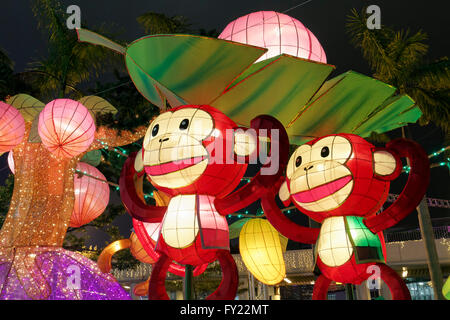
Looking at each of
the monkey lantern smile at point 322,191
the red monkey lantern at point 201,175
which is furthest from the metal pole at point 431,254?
the red monkey lantern at point 201,175

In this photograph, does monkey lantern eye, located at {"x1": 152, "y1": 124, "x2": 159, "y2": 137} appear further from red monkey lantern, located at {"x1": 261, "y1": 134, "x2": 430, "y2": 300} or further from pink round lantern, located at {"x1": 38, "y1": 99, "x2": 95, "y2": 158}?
red monkey lantern, located at {"x1": 261, "y1": 134, "x2": 430, "y2": 300}

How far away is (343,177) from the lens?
4.52 metres

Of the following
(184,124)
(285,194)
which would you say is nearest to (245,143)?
(184,124)

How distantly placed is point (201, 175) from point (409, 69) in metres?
7.31

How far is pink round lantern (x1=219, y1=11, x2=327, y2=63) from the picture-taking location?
5352 mm

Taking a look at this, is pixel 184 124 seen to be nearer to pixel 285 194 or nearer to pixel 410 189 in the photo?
pixel 285 194

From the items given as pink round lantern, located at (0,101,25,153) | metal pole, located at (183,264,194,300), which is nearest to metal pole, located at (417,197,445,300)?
metal pole, located at (183,264,194,300)

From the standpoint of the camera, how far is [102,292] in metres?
5.67

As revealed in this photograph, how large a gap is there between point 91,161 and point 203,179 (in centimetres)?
443

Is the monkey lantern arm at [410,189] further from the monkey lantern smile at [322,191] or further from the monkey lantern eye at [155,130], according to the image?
the monkey lantern eye at [155,130]

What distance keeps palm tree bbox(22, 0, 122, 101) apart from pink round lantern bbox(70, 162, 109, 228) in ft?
5.07
